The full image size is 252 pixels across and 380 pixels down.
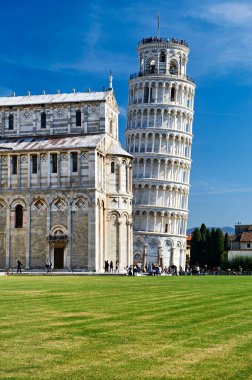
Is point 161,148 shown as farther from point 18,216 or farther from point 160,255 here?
point 18,216

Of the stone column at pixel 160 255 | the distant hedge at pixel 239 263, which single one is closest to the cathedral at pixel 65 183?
the distant hedge at pixel 239 263

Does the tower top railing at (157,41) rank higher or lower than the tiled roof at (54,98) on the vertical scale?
higher

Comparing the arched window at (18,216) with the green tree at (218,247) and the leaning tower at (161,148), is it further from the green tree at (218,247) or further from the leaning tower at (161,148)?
the green tree at (218,247)

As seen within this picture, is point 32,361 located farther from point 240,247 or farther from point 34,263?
point 240,247

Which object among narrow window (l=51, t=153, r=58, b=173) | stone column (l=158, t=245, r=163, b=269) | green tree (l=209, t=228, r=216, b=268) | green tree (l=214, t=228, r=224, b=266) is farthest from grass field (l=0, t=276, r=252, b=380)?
green tree (l=214, t=228, r=224, b=266)

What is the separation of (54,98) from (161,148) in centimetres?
3475

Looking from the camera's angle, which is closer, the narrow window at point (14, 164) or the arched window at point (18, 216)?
the arched window at point (18, 216)

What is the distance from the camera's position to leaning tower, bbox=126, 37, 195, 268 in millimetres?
114812

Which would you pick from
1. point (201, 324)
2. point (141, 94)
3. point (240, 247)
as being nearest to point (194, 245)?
point (240, 247)

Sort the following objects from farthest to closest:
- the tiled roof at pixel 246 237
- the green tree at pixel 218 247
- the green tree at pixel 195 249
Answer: the tiled roof at pixel 246 237, the green tree at pixel 195 249, the green tree at pixel 218 247

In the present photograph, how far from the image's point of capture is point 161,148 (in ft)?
381

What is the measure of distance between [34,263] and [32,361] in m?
66.2

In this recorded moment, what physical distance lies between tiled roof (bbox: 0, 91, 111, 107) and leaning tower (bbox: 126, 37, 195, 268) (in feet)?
107

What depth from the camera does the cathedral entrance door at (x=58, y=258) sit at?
250ft
